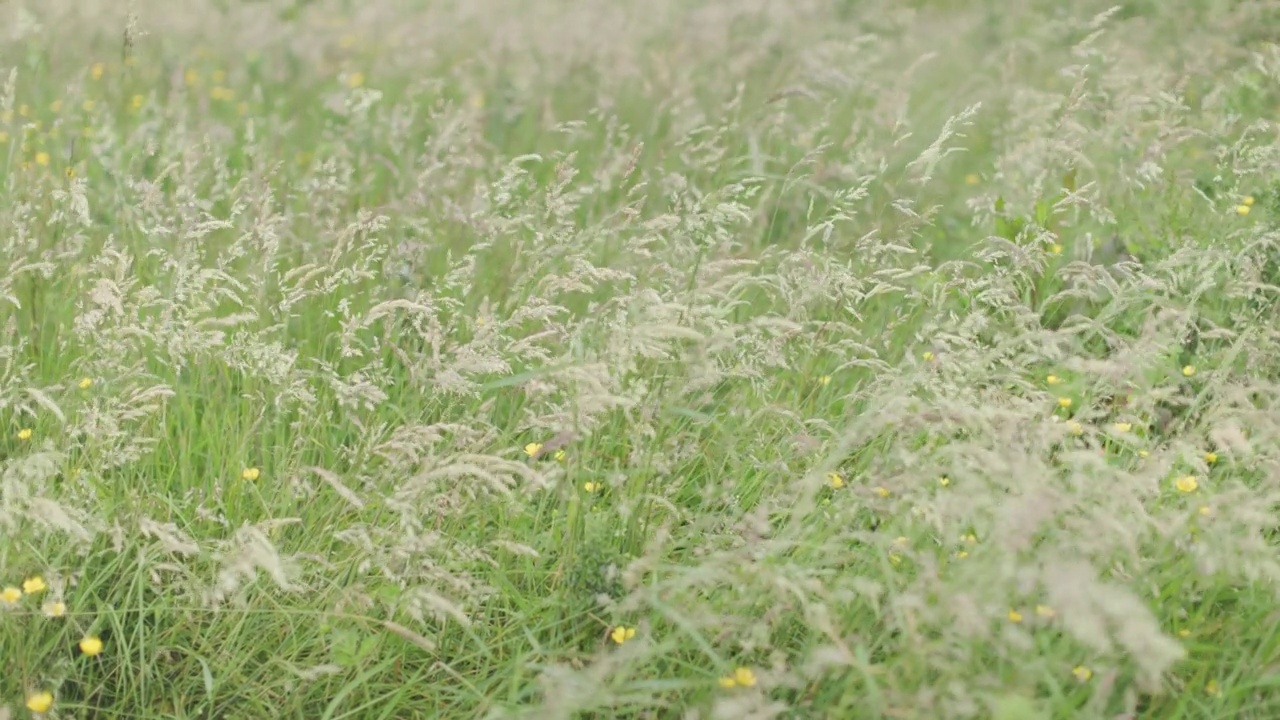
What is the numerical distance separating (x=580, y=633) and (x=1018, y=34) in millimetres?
5393

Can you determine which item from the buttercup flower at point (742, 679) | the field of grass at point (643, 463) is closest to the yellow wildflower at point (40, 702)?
the field of grass at point (643, 463)

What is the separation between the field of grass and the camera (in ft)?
6.43

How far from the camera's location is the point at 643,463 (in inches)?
96.8

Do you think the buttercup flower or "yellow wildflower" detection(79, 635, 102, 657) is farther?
"yellow wildflower" detection(79, 635, 102, 657)

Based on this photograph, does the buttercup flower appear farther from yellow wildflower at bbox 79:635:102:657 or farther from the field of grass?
yellow wildflower at bbox 79:635:102:657

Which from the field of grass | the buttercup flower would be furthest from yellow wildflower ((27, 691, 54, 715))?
the buttercup flower

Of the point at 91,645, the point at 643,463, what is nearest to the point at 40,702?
the point at 91,645

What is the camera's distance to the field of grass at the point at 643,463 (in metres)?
1.96

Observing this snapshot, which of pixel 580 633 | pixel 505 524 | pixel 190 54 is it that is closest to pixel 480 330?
pixel 505 524

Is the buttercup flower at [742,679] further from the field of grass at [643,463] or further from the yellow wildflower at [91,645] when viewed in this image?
the yellow wildflower at [91,645]

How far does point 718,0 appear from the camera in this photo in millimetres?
6688

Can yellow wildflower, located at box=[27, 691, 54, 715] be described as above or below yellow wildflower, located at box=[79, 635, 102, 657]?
below

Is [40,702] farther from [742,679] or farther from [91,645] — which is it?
[742,679]

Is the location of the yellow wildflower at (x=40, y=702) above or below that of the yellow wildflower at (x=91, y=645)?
below
